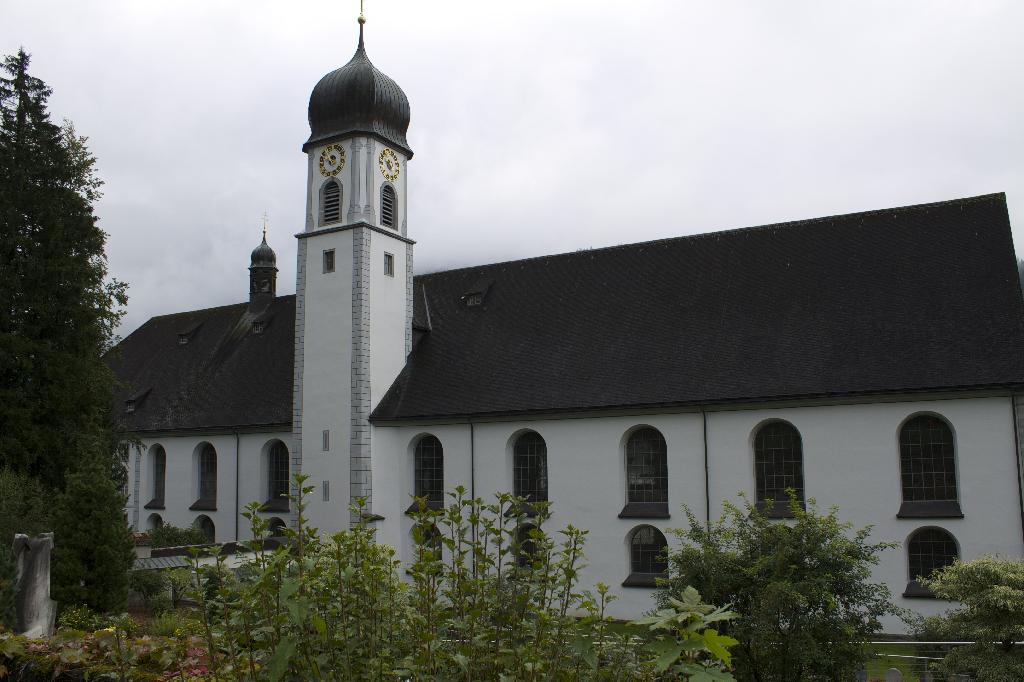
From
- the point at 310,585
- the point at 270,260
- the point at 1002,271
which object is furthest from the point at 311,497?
the point at 310,585

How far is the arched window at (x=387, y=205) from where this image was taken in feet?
→ 95.6

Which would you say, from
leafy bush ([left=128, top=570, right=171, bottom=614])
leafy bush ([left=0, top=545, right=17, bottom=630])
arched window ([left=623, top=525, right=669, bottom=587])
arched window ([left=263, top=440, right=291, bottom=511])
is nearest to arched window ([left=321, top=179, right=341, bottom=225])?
arched window ([left=263, top=440, right=291, bottom=511])

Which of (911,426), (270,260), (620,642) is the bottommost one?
(620,642)

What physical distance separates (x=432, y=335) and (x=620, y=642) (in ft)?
81.3

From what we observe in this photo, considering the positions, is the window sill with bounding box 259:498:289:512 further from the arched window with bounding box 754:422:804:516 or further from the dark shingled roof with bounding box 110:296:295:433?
the arched window with bounding box 754:422:804:516

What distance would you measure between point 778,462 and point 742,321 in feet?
14.2

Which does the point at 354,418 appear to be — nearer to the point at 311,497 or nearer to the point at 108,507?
the point at 311,497

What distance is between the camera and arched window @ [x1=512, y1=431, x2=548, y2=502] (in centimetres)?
2498

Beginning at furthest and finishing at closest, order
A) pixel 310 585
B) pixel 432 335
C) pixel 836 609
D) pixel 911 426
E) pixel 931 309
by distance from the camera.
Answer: pixel 432 335 → pixel 931 309 → pixel 911 426 → pixel 836 609 → pixel 310 585

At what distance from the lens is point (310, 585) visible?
196 inches

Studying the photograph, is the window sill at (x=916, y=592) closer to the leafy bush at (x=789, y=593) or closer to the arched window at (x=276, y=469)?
the leafy bush at (x=789, y=593)

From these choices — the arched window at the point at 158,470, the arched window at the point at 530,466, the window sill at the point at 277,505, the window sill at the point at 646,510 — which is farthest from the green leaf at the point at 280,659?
the arched window at the point at 158,470

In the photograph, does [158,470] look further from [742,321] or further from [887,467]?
[887,467]

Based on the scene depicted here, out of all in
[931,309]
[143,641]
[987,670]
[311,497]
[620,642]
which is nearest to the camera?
[620,642]
